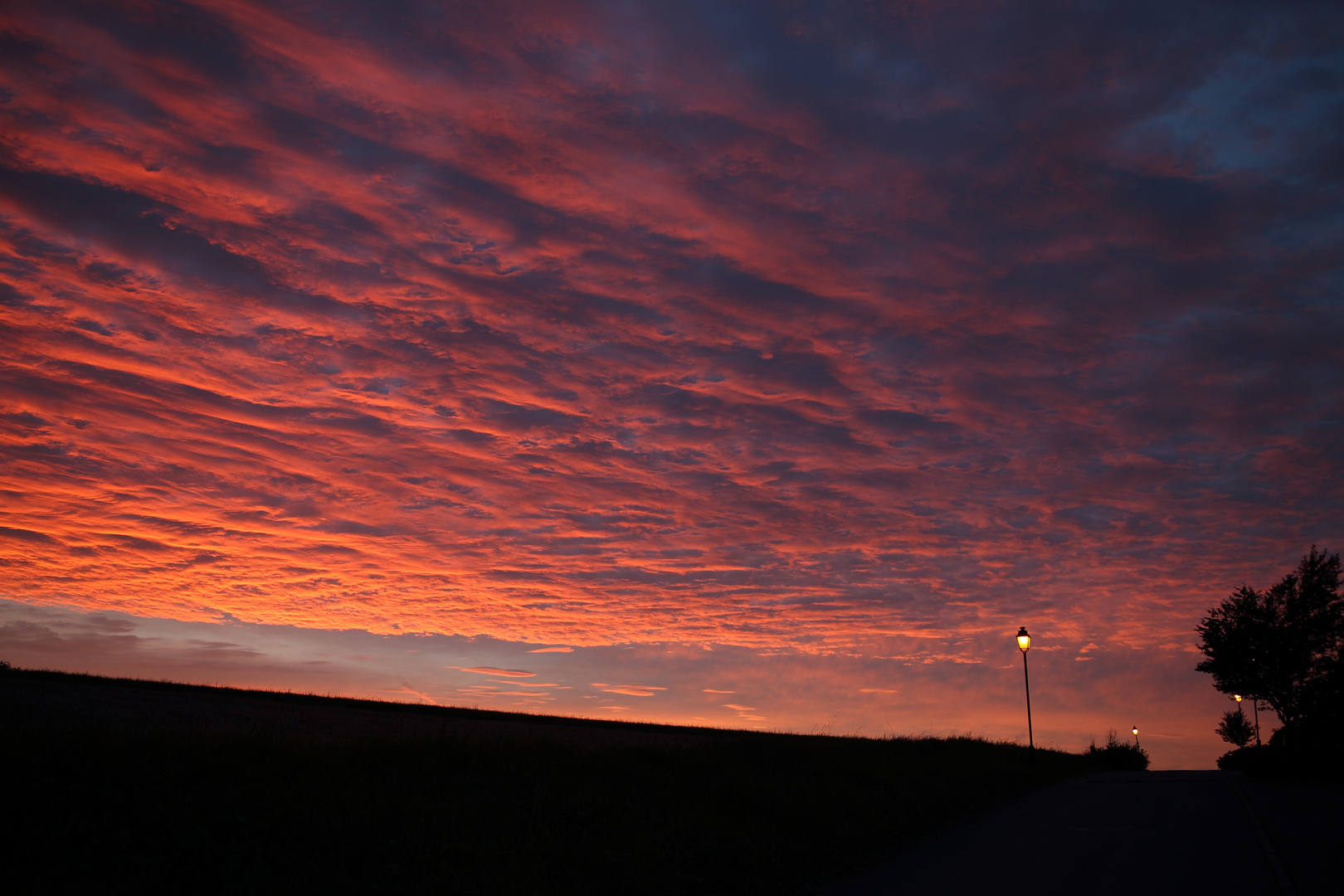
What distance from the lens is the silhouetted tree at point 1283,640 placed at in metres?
55.6

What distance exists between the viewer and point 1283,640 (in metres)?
55.9

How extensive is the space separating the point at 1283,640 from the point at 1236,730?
4192 centimetres

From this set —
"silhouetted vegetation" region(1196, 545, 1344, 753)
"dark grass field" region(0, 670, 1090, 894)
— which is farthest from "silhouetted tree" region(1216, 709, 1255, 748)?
"dark grass field" region(0, 670, 1090, 894)

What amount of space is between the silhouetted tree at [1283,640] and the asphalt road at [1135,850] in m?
43.8

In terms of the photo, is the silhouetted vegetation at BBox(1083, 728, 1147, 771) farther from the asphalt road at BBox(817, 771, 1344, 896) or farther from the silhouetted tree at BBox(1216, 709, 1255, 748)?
the silhouetted tree at BBox(1216, 709, 1255, 748)

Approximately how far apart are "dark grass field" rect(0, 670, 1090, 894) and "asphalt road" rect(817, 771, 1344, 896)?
1.08 m

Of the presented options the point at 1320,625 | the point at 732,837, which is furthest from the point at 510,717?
the point at 1320,625

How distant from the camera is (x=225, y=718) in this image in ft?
68.3

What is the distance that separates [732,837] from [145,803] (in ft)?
24.5

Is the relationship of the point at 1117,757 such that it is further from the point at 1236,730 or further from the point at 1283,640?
the point at 1236,730

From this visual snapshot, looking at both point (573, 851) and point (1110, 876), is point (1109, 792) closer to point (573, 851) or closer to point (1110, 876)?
point (1110, 876)

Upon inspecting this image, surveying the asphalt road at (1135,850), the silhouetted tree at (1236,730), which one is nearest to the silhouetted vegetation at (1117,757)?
the asphalt road at (1135,850)

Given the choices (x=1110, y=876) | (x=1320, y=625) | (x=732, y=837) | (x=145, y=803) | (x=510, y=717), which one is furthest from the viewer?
(x=1320, y=625)

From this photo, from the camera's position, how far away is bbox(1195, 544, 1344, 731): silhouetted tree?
55.6 m
